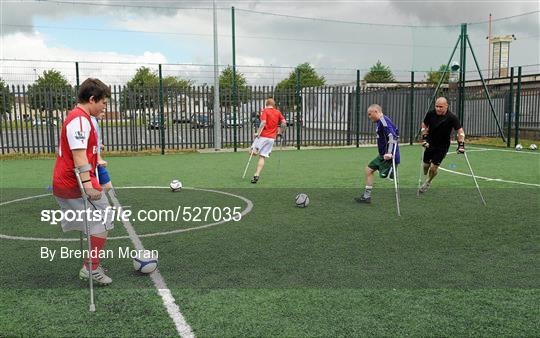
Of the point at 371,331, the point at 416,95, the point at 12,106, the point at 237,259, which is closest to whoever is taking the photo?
the point at 371,331

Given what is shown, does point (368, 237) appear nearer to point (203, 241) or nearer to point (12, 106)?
point (203, 241)

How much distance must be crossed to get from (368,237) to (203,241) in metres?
2.27

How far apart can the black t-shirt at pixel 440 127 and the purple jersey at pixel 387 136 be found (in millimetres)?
1412

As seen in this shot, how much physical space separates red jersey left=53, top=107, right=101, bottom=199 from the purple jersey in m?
5.58

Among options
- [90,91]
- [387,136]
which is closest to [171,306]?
[90,91]

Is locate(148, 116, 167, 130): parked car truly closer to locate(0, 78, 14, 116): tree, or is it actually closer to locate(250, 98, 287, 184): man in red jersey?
locate(0, 78, 14, 116): tree

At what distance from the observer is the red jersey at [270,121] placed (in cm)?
1166

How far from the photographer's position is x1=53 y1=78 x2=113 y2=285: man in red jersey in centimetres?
424

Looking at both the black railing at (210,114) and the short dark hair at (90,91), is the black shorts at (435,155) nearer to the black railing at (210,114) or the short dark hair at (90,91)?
the short dark hair at (90,91)

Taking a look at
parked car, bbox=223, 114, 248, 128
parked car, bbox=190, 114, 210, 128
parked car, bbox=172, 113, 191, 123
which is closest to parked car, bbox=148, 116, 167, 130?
parked car, bbox=172, 113, 191, 123

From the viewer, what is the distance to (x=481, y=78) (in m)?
20.8

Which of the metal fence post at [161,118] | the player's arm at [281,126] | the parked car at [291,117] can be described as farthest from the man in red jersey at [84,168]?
the parked car at [291,117]

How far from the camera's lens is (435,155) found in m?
9.85

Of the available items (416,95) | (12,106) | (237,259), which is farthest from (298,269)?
(416,95)
